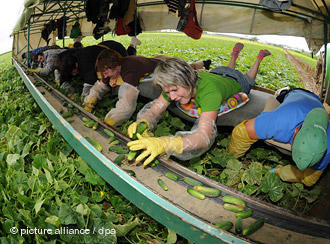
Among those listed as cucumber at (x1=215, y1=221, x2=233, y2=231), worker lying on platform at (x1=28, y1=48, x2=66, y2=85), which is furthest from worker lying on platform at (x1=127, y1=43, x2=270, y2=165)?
worker lying on platform at (x1=28, y1=48, x2=66, y2=85)

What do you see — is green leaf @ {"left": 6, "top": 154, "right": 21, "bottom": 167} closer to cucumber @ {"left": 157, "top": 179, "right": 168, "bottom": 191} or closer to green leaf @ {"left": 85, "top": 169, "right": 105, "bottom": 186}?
green leaf @ {"left": 85, "top": 169, "right": 105, "bottom": 186}

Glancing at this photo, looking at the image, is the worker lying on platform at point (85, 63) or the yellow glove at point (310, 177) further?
the worker lying on platform at point (85, 63)

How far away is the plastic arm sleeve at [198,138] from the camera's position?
5.88 ft

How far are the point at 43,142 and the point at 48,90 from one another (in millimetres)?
1272

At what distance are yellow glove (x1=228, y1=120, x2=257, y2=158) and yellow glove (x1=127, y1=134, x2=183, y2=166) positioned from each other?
2.42ft

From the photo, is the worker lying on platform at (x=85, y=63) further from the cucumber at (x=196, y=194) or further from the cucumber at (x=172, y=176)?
the cucumber at (x=196, y=194)

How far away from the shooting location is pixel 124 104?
2.97m

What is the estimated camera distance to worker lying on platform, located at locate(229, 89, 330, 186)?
1.39 m

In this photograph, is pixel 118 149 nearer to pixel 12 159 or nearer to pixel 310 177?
pixel 12 159

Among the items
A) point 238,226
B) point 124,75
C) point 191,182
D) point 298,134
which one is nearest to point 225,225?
point 238,226

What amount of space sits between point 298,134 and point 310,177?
2.34 feet

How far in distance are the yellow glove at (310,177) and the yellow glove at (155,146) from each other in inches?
47.1

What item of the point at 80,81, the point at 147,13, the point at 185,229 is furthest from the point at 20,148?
the point at 147,13

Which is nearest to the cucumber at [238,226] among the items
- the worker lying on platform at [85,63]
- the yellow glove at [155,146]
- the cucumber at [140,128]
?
the yellow glove at [155,146]
